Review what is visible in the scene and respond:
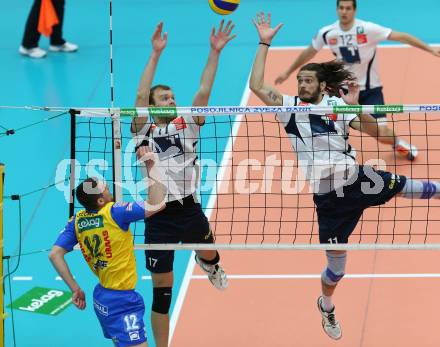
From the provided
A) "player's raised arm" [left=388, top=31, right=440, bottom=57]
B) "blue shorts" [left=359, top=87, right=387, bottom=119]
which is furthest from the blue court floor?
"player's raised arm" [left=388, top=31, right=440, bottom=57]

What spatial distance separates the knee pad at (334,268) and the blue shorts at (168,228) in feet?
3.97

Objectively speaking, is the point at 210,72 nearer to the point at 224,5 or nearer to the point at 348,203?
the point at 348,203

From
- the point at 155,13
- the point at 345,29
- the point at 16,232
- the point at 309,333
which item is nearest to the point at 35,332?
the point at 16,232

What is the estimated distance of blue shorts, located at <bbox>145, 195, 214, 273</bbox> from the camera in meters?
7.68

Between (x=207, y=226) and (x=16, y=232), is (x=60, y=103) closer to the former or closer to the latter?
(x=16, y=232)

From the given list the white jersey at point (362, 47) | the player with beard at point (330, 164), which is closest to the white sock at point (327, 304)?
the player with beard at point (330, 164)

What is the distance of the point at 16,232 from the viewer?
1028 centimetres

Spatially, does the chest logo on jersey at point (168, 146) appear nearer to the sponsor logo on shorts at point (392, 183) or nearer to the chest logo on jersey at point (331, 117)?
the chest logo on jersey at point (331, 117)

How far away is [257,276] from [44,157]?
156 inches

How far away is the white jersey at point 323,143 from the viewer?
7688mm

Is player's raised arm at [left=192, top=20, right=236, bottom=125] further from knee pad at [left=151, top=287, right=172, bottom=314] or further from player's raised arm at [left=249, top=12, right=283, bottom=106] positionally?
knee pad at [left=151, top=287, right=172, bottom=314]

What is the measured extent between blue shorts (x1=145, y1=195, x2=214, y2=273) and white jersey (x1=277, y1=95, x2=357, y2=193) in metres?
1.04

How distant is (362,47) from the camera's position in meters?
11.2

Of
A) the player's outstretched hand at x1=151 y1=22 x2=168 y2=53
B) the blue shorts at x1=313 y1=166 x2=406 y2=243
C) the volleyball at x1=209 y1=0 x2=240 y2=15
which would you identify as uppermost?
the volleyball at x1=209 y1=0 x2=240 y2=15
